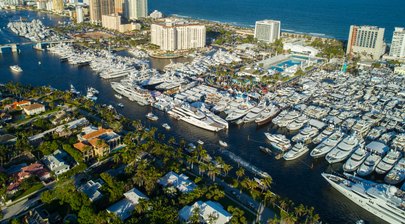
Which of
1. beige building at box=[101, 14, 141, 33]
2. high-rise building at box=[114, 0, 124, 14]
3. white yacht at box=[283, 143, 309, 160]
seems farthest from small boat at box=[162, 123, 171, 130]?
high-rise building at box=[114, 0, 124, 14]

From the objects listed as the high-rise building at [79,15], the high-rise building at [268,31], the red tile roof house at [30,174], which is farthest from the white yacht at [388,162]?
the high-rise building at [79,15]

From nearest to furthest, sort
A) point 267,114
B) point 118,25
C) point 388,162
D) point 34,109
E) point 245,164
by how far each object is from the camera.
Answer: point 388,162, point 245,164, point 34,109, point 267,114, point 118,25

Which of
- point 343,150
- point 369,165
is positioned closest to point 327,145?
point 343,150

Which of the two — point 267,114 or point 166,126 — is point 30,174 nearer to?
point 166,126

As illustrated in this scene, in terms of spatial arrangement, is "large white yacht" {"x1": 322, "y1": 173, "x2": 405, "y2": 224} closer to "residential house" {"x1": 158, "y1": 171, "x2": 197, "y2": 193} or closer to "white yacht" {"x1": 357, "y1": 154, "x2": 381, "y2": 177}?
"white yacht" {"x1": 357, "y1": 154, "x2": 381, "y2": 177}

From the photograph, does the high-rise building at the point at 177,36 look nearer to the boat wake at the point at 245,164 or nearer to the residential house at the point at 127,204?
the boat wake at the point at 245,164
